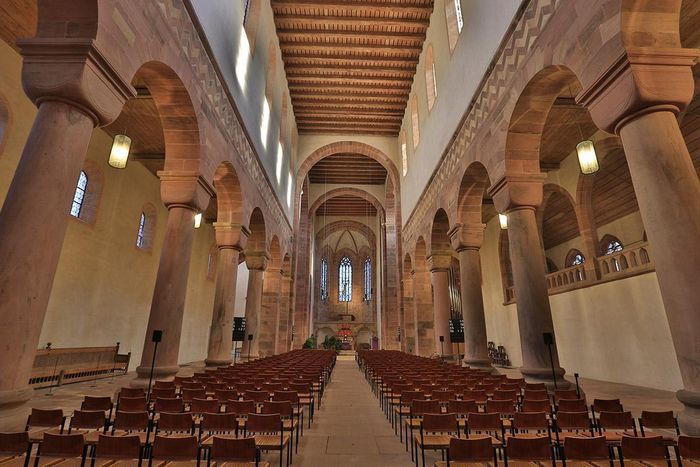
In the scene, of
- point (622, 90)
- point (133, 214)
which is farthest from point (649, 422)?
point (133, 214)

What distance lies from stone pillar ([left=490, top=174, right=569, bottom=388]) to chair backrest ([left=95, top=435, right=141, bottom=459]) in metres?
6.08

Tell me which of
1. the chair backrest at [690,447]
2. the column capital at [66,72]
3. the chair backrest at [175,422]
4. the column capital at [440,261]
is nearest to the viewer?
the chair backrest at [690,447]

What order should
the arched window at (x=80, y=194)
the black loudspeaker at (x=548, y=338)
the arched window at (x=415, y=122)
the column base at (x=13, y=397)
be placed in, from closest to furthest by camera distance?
the column base at (x=13, y=397) < the black loudspeaker at (x=548, y=338) < the arched window at (x=80, y=194) < the arched window at (x=415, y=122)

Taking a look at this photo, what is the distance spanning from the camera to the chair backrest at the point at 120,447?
103 inches

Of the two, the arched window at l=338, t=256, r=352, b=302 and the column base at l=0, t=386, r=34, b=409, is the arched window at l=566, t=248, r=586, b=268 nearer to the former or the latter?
the column base at l=0, t=386, r=34, b=409

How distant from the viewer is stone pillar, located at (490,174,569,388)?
21.0 ft

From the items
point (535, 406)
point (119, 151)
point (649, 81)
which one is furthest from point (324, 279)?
point (649, 81)

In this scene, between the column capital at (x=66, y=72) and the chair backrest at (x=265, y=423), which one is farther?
the column capital at (x=66, y=72)

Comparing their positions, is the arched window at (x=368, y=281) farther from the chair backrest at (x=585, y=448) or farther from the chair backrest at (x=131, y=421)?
the chair backrest at (x=585, y=448)

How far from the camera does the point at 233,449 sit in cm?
266

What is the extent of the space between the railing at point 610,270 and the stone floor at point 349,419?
284cm

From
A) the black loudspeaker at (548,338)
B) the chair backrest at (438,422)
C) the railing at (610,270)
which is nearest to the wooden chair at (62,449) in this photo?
the chair backrest at (438,422)

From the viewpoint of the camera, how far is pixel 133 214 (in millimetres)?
12523

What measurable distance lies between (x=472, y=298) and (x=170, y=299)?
7.51 meters
